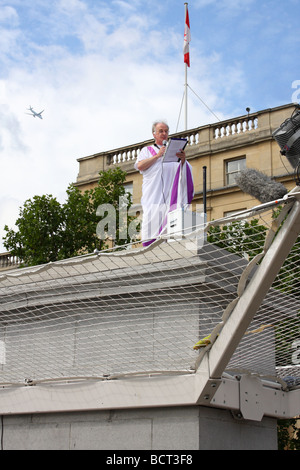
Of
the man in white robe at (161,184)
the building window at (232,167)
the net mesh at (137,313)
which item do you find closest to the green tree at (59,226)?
the building window at (232,167)

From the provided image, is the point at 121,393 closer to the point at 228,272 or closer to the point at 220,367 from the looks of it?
the point at 220,367

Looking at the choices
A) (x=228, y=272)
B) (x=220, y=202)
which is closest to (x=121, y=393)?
(x=228, y=272)

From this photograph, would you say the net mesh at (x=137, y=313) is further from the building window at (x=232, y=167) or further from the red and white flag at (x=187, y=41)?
the building window at (x=232, y=167)

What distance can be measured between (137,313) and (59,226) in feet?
58.6

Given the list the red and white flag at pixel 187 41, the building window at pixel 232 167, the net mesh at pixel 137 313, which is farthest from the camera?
the building window at pixel 232 167

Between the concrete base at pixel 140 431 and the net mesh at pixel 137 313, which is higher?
the net mesh at pixel 137 313

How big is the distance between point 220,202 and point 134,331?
78.7 feet

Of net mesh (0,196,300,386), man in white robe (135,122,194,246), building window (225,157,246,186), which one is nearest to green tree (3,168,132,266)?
building window (225,157,246,186)

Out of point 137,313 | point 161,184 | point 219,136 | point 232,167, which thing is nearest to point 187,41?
point 219,136

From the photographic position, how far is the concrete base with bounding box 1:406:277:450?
19.7ft

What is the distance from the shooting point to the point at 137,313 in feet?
21.7

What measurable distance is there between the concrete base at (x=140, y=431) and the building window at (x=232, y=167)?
2355 centimetres

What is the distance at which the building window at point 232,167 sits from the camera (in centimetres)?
2997

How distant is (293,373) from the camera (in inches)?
296
